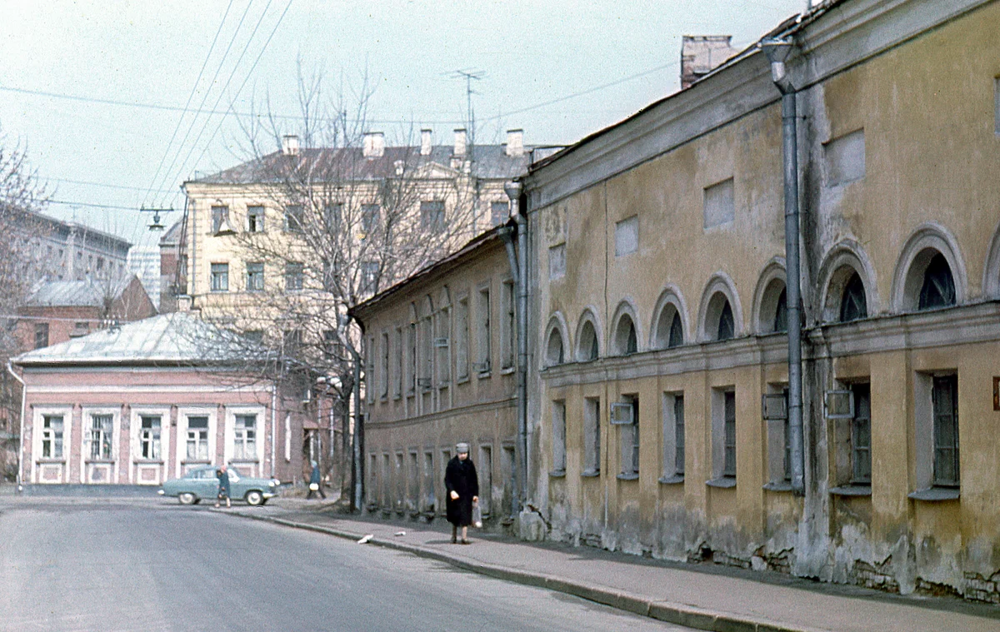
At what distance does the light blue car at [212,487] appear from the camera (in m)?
57.5

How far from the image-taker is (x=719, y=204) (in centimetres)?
1964

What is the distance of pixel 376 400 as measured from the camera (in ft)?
144

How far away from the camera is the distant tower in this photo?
80.3 ft

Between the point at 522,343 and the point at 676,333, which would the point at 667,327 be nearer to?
the point at 676,333

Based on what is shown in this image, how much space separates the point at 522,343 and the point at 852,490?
38.8ft

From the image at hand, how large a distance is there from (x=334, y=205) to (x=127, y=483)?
29161mm

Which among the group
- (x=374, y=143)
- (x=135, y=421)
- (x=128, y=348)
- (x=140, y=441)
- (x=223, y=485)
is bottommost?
(x=223, y=485)

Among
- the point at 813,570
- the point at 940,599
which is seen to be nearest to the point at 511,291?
the point at 813,570

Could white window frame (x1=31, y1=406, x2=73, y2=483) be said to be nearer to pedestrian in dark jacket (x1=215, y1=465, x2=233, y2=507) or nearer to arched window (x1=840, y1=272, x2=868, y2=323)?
pedestrian in dark jacket (x1=215, y1=465, x2=233, y2=507)

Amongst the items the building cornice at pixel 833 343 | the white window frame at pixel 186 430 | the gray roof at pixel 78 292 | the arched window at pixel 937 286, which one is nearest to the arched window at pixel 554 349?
the building cornice at pixel 833 343

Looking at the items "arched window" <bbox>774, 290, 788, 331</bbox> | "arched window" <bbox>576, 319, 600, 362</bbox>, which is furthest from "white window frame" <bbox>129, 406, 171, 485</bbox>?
"arched window" <bbox>774, 290, 788, 331</bbox>

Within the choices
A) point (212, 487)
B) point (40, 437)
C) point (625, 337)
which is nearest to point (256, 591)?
point (625, 337)

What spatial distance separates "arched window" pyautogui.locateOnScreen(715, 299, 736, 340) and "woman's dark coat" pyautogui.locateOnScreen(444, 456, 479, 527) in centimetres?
677

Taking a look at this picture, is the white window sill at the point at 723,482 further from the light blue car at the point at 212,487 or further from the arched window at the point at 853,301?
the light blue car at the point at 212,487
